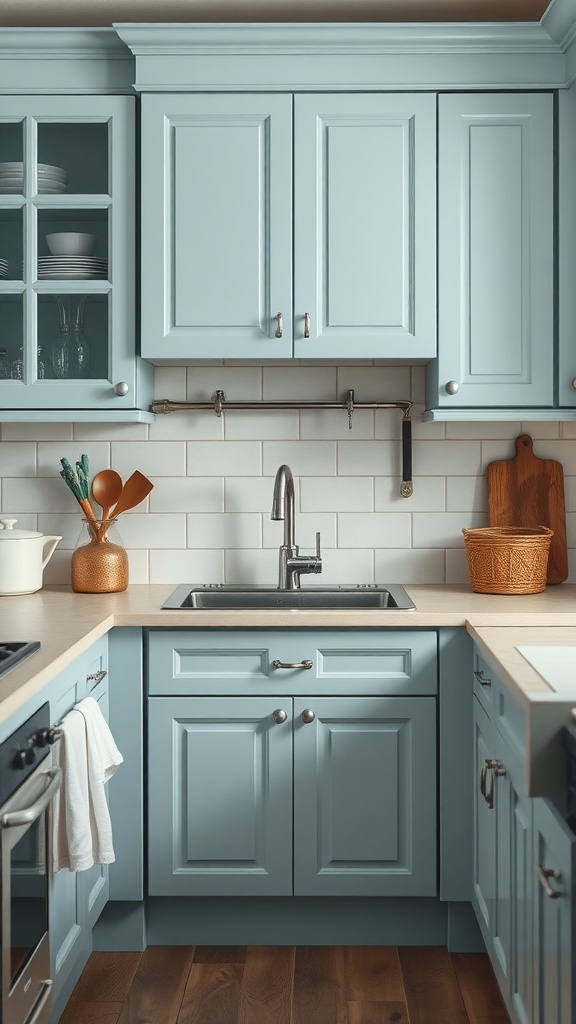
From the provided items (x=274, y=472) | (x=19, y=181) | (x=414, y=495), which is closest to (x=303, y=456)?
(x=274, y=472)

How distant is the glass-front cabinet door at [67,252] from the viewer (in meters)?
2.64

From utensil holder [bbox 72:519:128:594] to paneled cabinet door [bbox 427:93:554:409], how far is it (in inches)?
41.5

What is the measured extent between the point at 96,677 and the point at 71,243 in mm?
1208

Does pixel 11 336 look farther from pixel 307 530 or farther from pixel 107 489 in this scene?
pixel 307 530

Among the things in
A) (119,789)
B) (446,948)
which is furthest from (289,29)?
(446,948)

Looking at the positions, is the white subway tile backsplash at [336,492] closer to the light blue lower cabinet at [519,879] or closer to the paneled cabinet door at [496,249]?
the paneled cabinet door at [496,249]

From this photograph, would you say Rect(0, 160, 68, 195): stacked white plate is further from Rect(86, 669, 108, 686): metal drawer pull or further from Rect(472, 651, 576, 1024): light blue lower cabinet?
Rect(472, 651, 576, 1024): light blue lower cabinet

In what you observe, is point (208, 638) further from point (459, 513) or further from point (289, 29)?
point (289, 29)

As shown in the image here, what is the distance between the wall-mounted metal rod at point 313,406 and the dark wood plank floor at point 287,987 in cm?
135

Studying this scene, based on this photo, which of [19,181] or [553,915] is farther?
[19,181]

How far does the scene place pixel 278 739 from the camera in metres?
2.46

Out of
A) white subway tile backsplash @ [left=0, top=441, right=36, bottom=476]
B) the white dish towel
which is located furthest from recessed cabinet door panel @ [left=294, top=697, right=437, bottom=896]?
white subway tile backsplash @ [left=0, top=441, right=36, bottom=476]

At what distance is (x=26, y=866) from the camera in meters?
1.66

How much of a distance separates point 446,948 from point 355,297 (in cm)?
178
